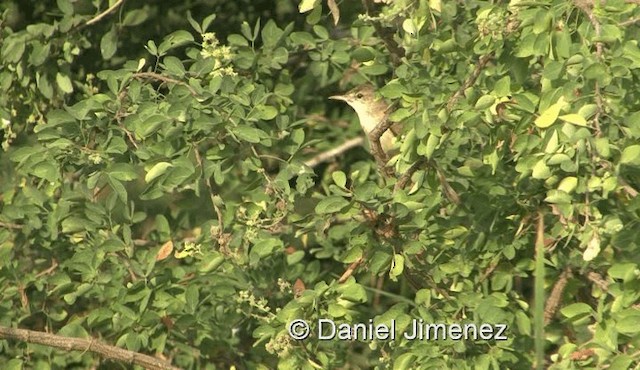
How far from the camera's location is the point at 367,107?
4.95 metres

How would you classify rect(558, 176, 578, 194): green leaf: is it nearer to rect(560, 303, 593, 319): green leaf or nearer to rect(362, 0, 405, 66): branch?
rect(560, 303, 593, 319): green leaf

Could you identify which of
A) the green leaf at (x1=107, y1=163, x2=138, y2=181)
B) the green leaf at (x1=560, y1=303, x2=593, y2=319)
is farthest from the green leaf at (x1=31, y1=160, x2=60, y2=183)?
the green leaf at (x1=560, y1=303, x2=593, y2=319)

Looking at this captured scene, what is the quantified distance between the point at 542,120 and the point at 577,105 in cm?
12

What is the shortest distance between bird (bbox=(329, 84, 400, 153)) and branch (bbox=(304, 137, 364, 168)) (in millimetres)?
86

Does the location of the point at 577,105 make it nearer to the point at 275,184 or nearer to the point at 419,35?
the point at 419,35

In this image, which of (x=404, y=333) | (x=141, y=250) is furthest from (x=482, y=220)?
(x=141, y=250)

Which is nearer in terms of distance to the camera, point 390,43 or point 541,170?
point 541,170

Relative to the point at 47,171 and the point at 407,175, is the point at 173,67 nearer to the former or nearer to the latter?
the point at 47,171

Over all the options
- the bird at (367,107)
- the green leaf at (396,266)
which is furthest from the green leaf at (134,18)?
the green leaf at (396,266)

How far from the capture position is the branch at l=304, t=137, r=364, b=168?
5058mm

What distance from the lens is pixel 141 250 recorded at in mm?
4309

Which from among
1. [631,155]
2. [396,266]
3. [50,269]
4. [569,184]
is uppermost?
[631,155]

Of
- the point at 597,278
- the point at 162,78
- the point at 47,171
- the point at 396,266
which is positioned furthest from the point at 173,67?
the point at 597,278

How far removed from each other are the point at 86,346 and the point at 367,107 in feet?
5.17
